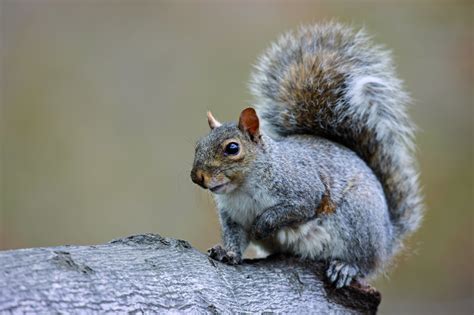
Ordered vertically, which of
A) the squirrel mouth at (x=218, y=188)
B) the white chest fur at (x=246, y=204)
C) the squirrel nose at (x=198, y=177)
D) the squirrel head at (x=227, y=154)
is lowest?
the white chest fur at (x=246, y=204)

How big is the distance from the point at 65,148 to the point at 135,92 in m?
0.56

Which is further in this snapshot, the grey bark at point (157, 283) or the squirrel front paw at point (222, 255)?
the squirrel front paw at point (222, 255)

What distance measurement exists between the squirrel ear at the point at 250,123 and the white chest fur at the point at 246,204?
0.58 feet

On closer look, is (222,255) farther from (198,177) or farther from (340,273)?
(340,273)

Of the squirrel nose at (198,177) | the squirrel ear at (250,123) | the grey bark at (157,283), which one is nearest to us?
the grey bark at (157,283)

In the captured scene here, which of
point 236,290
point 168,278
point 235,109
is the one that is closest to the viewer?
point 168,278

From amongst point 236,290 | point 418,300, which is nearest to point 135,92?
point 418,300

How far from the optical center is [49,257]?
1.78 metres

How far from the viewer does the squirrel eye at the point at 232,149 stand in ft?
7.64

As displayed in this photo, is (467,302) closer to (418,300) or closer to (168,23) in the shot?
(418,300)

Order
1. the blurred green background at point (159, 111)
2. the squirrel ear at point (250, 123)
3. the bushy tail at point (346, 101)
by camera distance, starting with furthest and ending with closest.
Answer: the blurred green background at point (159, 111) → the bushy tail at point (346, 101) → the squirrel ear at point (250, 123)

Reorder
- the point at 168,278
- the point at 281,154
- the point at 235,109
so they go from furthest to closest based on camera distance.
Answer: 1. the point at 235,109
2. the point at 281,154
3. the point at 168,278

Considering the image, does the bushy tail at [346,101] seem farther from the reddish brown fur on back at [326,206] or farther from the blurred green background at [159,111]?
the blurred green background at [159,111]

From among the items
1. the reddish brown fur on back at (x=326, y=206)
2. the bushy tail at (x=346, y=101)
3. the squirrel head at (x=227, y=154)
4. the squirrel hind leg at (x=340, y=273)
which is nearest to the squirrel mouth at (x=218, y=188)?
the squirrel head at (x=227, y=154)
